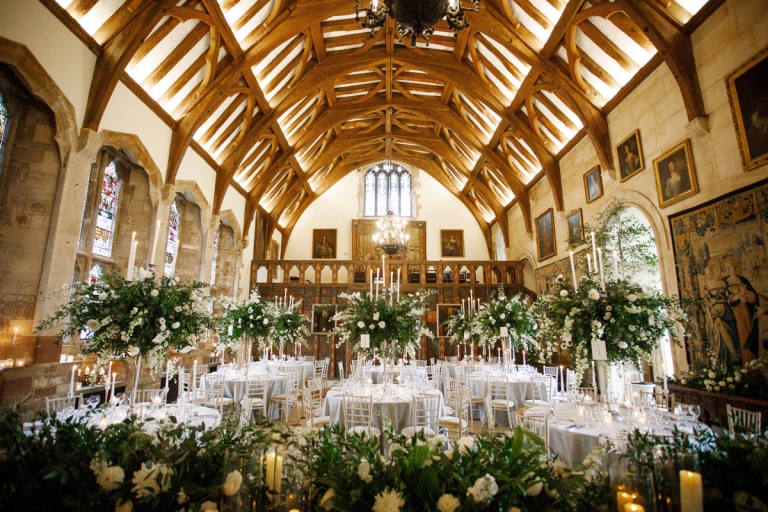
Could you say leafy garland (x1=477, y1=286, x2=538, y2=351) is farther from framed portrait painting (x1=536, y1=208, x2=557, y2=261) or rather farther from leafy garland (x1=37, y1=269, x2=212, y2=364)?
leafy garland (x1=37, y1=269, x2=212, y2=364)

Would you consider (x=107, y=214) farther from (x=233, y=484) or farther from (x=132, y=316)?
(x=233, y=484)

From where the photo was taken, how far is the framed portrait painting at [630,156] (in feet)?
23.9

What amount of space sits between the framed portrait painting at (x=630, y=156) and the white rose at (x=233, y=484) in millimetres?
8188

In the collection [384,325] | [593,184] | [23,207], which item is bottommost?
[384,325]

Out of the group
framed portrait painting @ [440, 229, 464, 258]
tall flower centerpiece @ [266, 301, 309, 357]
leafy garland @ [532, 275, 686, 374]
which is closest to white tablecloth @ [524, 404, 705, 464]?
leafy garland @ [532, 275, 686, 374]

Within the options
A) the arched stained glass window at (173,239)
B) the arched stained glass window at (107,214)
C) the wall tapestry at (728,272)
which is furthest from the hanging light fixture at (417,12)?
the arched stained glass window at (173,239)

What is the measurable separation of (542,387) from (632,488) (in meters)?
6.19

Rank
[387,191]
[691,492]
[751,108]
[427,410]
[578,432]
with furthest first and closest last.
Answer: [387,191], [751,108], [427,410], [578,432], [691,492]

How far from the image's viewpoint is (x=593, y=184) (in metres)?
8.91

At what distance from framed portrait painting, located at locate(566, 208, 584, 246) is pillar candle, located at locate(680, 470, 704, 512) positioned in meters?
8.66

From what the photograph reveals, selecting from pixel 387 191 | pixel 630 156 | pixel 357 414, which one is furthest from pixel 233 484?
pixel 387 191

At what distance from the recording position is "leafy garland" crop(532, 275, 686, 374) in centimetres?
360

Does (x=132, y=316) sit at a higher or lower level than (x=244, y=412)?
higher

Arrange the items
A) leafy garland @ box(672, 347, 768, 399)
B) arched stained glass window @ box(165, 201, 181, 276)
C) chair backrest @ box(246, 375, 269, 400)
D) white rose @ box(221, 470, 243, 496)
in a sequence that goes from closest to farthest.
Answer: white rose @ box(221, 470, 243, 496)
leafy garland @ box(672, 347, 768, 399)
chair backrest @ box(246, 375, 269, 400)
arched stained glass window @ box(165, 201, 181, 276)
